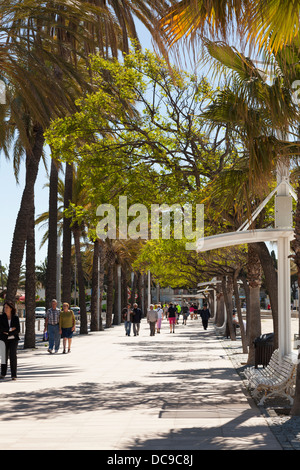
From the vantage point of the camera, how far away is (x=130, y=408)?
10383mm

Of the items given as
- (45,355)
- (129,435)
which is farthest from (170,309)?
(129,435)

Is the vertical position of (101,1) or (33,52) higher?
(101,1)

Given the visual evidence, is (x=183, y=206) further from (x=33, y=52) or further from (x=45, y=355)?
(x=45, y=355)

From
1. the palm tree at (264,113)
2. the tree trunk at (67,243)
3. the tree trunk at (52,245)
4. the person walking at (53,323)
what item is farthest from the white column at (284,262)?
the tree trunk at (67,243)

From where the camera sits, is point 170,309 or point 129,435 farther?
point 170,309

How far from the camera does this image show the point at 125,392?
40.6 ft

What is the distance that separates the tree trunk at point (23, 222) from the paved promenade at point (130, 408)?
3.54 meters

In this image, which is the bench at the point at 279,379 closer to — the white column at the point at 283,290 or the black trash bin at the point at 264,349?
the white column at the point at 283,290

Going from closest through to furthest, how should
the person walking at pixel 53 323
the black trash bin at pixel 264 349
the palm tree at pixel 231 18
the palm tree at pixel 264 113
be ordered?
the palm tree at pixel 231 18, the palm tree at pixel 264 113, the black trash bin at pixel 264 349, the person walking at pixel 53 323

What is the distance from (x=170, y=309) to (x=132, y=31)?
21621 millimetres

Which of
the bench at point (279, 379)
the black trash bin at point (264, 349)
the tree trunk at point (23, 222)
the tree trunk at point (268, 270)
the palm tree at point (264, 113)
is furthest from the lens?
the tree trunk at point (23, 222)

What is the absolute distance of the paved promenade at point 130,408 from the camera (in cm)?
768

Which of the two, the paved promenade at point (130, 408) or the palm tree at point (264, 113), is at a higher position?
the palm tree at point (264, 113)

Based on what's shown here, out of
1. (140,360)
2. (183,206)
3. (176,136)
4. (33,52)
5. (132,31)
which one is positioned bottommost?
(140,360)
